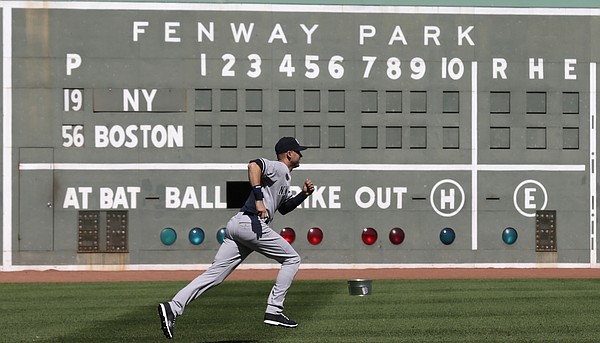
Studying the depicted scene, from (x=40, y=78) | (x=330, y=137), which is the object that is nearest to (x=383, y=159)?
(x=330, y=137)

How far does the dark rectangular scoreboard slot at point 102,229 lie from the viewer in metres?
25.1

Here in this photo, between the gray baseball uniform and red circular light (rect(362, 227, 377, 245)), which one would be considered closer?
the gray baseball uniform

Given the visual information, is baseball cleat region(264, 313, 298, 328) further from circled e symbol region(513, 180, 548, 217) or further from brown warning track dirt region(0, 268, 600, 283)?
circled e symbol region(513, 180, 548, 217)

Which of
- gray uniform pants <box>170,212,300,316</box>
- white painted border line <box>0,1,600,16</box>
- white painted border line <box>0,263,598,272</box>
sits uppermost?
white painted border line <box>0,1,600,16</box>

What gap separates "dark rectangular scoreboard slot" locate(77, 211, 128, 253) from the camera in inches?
987

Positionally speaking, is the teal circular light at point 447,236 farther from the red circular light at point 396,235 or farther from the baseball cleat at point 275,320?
the baseball cleat at point 275,320

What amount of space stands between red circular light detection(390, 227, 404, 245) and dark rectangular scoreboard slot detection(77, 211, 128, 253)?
19.3 ft

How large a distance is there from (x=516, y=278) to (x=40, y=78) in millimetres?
11157

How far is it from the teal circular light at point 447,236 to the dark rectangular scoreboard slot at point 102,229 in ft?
23.1

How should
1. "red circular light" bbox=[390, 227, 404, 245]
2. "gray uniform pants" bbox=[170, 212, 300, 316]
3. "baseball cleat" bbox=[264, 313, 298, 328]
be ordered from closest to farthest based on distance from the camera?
"gray uniform pants" bbox=[170, 212, 300, 316] < "baseball cleat" bbox=[264, 313, 298, 328] < "red circular light" bbox=[390, 227, 404, 245]

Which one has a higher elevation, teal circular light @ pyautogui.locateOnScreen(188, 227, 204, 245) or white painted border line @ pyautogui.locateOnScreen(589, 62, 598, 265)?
white painted border line @ pyautogui.locateOnScreen(589, 62, 598, 265)

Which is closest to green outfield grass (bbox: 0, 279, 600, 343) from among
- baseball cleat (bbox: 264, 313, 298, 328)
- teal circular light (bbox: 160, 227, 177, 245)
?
baseball cleat (bbox: 264, 313, 298, 328)

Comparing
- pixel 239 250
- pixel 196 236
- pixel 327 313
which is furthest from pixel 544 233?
pixel 239 250

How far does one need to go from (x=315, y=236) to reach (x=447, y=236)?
9.75 ft
